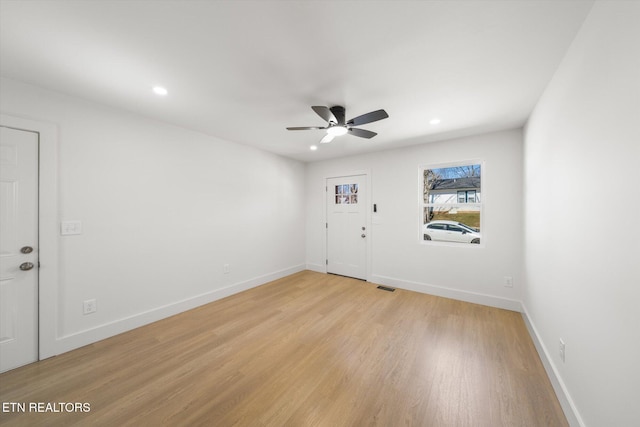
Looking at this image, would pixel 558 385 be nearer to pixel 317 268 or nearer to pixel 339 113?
pixel 339 113

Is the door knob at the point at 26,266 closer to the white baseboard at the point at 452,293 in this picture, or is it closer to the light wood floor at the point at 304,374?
the light wood floor at the point at 304,374

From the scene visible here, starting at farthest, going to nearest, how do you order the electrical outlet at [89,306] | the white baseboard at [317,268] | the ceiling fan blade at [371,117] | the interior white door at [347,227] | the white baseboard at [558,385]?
1. the white baseboard at [317,268]
2. the interior white door at [347,227]
3. the electrical outlet at [89,306]
4. the ceiling fan blade at [371,117]
5. the white baseboard at [558,385]

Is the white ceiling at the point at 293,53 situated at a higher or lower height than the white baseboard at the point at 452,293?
higher

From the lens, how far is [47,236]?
208 cm

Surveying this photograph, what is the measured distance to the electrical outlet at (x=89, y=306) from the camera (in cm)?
227

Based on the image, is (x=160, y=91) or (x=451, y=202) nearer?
(x=160, y=91)

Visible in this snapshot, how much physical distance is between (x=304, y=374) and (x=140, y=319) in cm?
214

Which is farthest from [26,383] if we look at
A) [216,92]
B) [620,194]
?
[620,194]

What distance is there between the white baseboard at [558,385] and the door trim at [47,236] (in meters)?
4.16

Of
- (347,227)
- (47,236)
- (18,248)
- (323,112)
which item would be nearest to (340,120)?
(323,112)

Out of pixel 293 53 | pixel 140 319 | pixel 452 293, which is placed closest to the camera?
pixel 293 53

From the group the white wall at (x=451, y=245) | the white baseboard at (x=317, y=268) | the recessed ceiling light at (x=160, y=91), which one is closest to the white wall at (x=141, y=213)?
the recessed ceiling light at (x=160, y=91)

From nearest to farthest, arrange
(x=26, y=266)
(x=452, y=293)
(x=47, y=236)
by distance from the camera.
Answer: (x=26, y=266)
(x=47, y=236)
(x=452, y=293)

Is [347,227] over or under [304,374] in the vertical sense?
over
